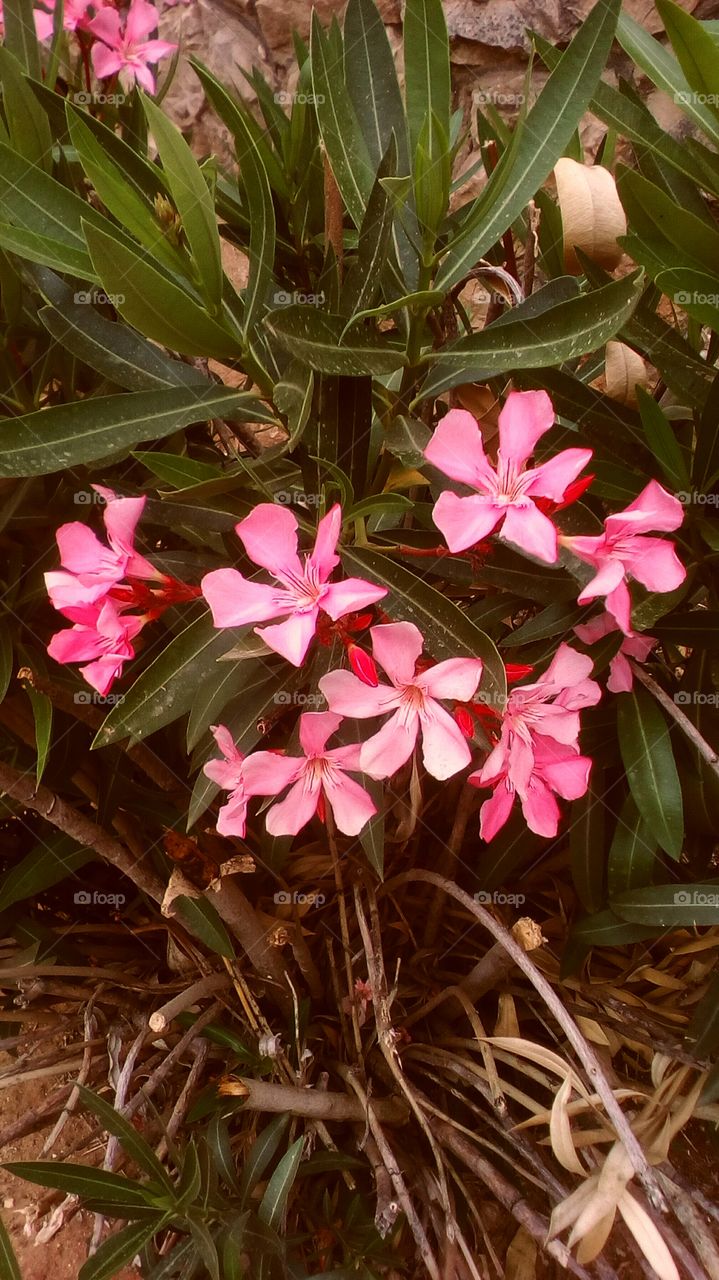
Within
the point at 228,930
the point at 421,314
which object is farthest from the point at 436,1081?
the point at 421,314

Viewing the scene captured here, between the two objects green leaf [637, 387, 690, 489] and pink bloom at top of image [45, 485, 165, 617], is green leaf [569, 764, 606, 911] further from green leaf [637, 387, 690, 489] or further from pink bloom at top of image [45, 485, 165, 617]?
pink bloom at top of image [45, 485, 165, 617]

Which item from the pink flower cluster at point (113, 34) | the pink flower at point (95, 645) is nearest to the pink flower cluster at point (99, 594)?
the pink flower at point (95, 645)

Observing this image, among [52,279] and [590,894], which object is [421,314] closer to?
[52,279]

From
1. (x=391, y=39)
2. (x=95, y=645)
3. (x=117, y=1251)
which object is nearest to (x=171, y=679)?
(x=95, y=645)

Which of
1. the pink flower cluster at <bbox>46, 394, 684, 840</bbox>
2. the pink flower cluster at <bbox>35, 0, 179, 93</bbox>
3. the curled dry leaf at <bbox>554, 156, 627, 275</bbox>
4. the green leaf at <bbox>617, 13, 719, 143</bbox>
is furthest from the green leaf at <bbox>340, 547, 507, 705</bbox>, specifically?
the pink flower cluster at <bbox>35, 0, 179, 93</bbox>

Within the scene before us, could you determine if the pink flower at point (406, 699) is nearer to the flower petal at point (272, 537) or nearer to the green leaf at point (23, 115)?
the flower petal at point (272, 537)
